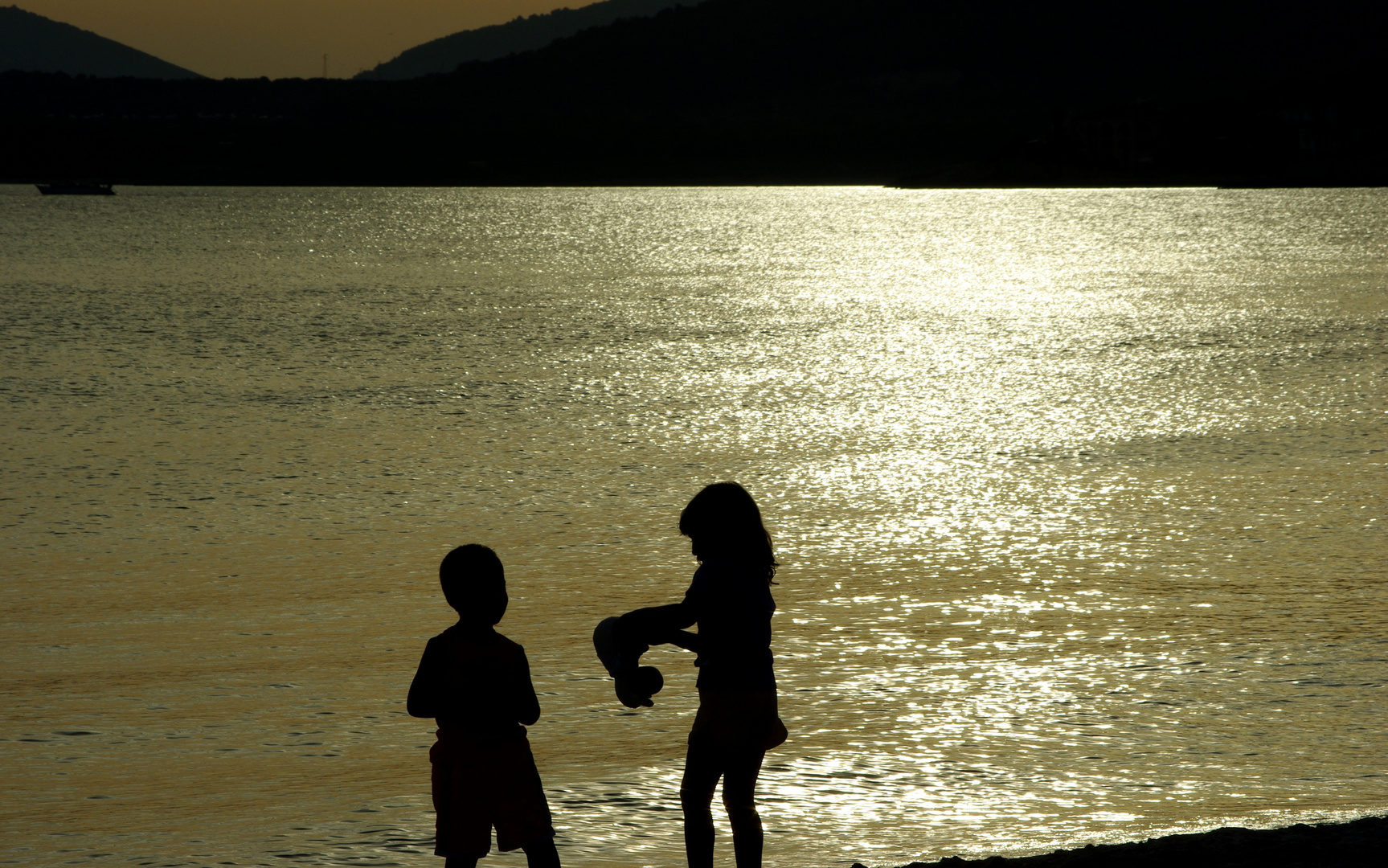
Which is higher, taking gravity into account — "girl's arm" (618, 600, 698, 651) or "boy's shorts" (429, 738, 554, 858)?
"girl's arm" (618, 600, 698, 651)

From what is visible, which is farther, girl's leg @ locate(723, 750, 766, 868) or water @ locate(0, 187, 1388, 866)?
water @ locate(0, 187, 1388, 866)

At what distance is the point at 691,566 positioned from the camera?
11070mm

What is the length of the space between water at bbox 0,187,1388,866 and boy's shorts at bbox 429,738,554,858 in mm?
1462

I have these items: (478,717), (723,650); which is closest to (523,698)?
(478,717)

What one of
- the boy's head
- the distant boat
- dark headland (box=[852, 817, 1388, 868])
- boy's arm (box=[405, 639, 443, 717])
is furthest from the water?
the distant boat

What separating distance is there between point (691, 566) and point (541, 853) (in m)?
6.57

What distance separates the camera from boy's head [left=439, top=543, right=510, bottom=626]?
438 cm

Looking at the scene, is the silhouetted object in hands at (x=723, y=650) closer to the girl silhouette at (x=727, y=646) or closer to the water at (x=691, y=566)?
the girl silhouette at (x=727, y=646)

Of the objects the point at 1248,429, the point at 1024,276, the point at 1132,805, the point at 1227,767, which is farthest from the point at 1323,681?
the point at 1024,276

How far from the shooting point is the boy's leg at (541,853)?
450 centimetres

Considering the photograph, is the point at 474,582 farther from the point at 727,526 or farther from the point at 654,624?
the point at 727,526

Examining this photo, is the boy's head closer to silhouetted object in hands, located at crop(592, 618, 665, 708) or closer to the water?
silhouetted object in hands, located at crop(592, 618, 665, 708)

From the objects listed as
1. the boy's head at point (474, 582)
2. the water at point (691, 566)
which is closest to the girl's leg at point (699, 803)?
the boy's head at point (474, 582)

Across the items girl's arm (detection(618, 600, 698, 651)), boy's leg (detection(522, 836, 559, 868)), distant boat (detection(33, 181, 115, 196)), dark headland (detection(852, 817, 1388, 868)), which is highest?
distant boat (detection(33, 181, 115, 196))
